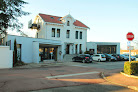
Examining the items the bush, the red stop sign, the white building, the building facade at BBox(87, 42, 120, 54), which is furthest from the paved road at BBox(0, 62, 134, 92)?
the building facade at BBox(87, 42, 120, 54)

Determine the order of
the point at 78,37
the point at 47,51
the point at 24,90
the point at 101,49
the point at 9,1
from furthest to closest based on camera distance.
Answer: the point at 101,49
the point at 78,37
the point at 47,51
the point at 9,1
the point at 24,90

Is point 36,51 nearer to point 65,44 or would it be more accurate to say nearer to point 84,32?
point 65,44

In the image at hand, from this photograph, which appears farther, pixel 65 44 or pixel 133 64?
pixel 65 44

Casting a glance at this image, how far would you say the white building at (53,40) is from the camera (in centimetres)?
2205

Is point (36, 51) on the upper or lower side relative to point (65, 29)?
lower

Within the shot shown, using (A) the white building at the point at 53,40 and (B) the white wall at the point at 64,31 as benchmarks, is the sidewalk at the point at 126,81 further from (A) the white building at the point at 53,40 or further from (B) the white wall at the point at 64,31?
(B) the white wall at the point at 64,31

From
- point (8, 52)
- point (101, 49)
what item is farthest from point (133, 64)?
point (101, 49)

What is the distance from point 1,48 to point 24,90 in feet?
33.4

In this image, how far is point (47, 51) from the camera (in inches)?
1024

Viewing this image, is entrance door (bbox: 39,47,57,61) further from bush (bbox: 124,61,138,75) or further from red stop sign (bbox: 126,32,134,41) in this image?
bush (bbox: 124,61,138,75)

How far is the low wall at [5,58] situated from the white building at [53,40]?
5.52m

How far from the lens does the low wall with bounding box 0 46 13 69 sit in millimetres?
15266

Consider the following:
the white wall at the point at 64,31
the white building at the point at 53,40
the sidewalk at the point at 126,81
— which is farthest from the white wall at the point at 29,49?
the sidewalk at the point at 126,81

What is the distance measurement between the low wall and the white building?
552 cm
